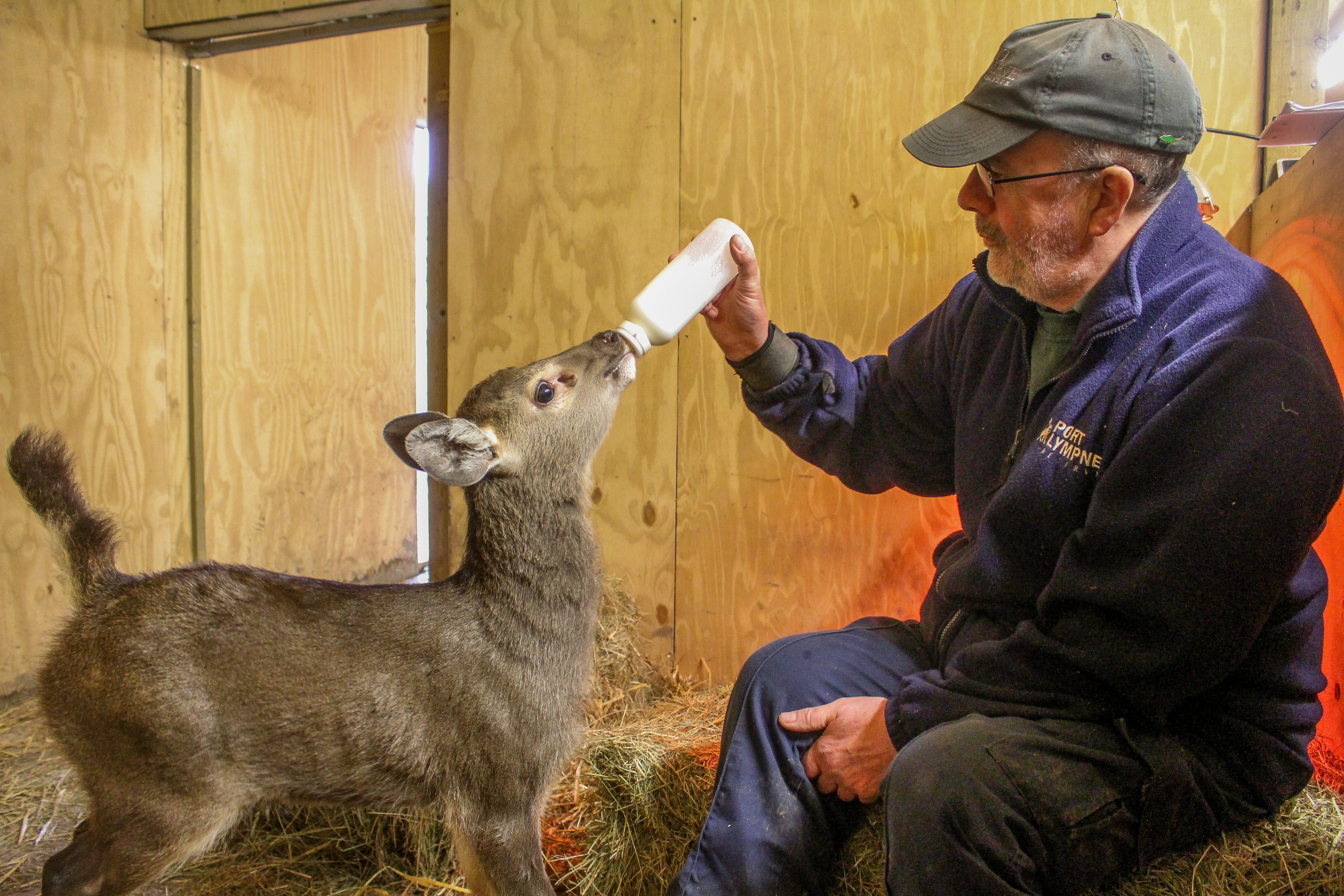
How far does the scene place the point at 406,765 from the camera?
2789 millimetres

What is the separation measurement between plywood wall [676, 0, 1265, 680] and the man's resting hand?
143 cm

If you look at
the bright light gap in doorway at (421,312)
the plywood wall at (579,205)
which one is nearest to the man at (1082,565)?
the plywood wall at (579,205)

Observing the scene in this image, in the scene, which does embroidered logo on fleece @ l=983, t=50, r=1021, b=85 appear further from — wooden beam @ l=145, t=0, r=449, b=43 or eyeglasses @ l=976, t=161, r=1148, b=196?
wooden beam @ l=145, t=0, r=449, b=43

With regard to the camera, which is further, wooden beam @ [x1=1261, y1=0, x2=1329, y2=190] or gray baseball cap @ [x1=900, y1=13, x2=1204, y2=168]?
wooden beam @ [x1=1261, y1=0, x2=1329, y2=190]

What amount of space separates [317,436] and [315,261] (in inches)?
42.3

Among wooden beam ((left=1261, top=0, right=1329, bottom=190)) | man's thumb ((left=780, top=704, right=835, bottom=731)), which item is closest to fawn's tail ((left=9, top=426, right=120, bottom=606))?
man's thumb ((left=780, top=704, right=835, bottom=731))

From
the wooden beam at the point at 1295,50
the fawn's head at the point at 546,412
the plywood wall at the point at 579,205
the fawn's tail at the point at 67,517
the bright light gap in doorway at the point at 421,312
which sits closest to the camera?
the fawn's tail at the point at 67,517

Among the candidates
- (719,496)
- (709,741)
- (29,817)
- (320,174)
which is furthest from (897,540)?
(320,174)

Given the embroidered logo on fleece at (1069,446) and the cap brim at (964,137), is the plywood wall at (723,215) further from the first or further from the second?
the embroidered logo on fleece at (1069,446)

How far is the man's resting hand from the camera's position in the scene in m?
2.46

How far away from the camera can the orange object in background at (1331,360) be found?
269cm

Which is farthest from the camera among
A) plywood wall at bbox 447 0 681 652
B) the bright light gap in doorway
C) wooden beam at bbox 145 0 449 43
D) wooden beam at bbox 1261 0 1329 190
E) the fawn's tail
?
the bright light gap in doorway

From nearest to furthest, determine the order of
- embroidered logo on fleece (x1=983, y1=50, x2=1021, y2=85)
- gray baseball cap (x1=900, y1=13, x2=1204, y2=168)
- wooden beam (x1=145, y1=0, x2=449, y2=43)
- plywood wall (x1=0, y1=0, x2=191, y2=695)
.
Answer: gray baseball cap (x1=900, y1=13, x2=1204, y2=168) < embroidered logo on fleece (x1=983, y1=50, x2=1021, y2=85) < plywood wall (x1=0, y1=0, x2=191, y2=695) < wooden beam (x1=145, y1=0, x2=449, y2=43)

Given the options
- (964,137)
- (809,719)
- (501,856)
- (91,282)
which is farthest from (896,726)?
(91,282)
